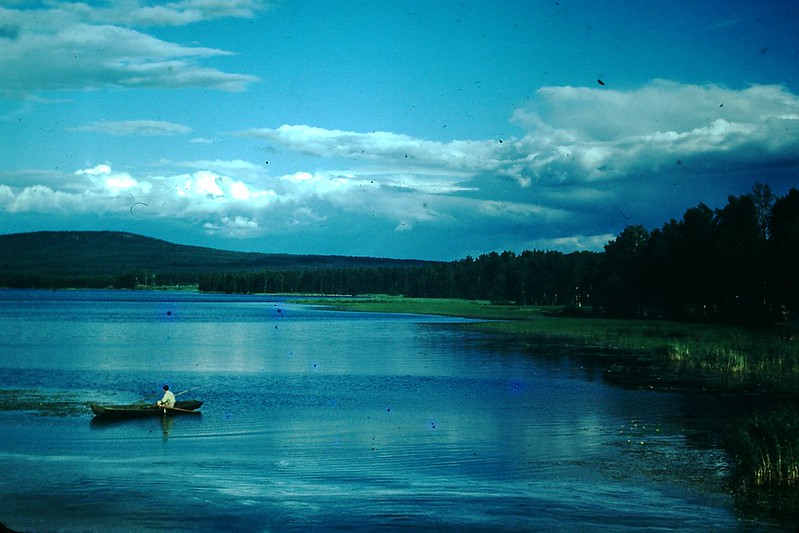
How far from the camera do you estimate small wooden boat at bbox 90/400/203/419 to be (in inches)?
1356

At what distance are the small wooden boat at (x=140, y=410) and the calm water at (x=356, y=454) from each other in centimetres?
59

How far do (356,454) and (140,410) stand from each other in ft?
40.2

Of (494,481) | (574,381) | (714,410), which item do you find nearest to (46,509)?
(494,481)

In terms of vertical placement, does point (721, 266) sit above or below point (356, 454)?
above

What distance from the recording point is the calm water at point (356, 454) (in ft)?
66.3

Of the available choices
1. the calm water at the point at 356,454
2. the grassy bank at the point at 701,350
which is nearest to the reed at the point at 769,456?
the calm water at the point at 356,454

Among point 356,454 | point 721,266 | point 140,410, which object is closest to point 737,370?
point 356,454

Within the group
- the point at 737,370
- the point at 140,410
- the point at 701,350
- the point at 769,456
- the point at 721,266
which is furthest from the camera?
the point at 721,266

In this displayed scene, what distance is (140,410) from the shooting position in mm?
35312

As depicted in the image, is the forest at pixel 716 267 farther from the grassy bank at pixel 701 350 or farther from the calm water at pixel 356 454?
the calm water at pixel 356 454

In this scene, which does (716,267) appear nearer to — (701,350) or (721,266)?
(721,266)

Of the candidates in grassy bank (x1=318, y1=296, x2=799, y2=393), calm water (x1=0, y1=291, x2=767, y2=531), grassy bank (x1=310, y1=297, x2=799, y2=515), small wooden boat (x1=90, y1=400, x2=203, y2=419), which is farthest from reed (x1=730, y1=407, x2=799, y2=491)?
small wooden boat (x1=90, y1=400, x2=203, y2=419)

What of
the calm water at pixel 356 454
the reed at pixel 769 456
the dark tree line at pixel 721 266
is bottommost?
the calm water at pixel 356 454

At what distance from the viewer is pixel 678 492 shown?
2262cm
